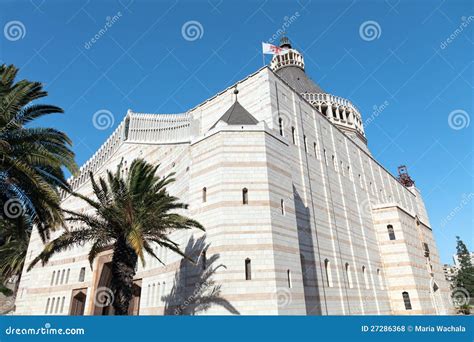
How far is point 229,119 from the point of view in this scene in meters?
18.0

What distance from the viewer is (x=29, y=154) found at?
1181 centimetres

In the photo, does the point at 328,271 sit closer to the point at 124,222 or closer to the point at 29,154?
the point at 124,222

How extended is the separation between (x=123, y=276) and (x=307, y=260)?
1204 cm

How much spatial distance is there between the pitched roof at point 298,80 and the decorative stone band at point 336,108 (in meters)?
3.81

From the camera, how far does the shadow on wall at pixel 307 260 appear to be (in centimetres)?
1956

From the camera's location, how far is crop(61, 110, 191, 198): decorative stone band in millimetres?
26953

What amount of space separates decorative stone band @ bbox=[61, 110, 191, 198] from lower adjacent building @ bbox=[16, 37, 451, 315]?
132 mm

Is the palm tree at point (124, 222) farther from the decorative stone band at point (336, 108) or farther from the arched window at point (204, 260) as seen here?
the decorative stone band at point (336, 108)

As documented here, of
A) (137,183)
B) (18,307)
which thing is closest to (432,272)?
(137,183)

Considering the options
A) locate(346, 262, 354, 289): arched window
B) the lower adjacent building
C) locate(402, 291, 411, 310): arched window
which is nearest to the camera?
the lower adjacent building

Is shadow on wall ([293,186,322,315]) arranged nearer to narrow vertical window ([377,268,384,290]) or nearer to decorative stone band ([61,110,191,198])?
decorative stone band ([61,110,191,198])

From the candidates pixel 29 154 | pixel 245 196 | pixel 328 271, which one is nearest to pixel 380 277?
pixel 328 271

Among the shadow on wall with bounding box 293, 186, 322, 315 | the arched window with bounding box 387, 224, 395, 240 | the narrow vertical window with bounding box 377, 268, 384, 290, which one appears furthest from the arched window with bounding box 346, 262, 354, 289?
the arched window with bounding box 387, 224, 395, 240

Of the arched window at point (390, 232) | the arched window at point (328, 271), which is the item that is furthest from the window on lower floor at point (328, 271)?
the arched window at point (390, 232)
